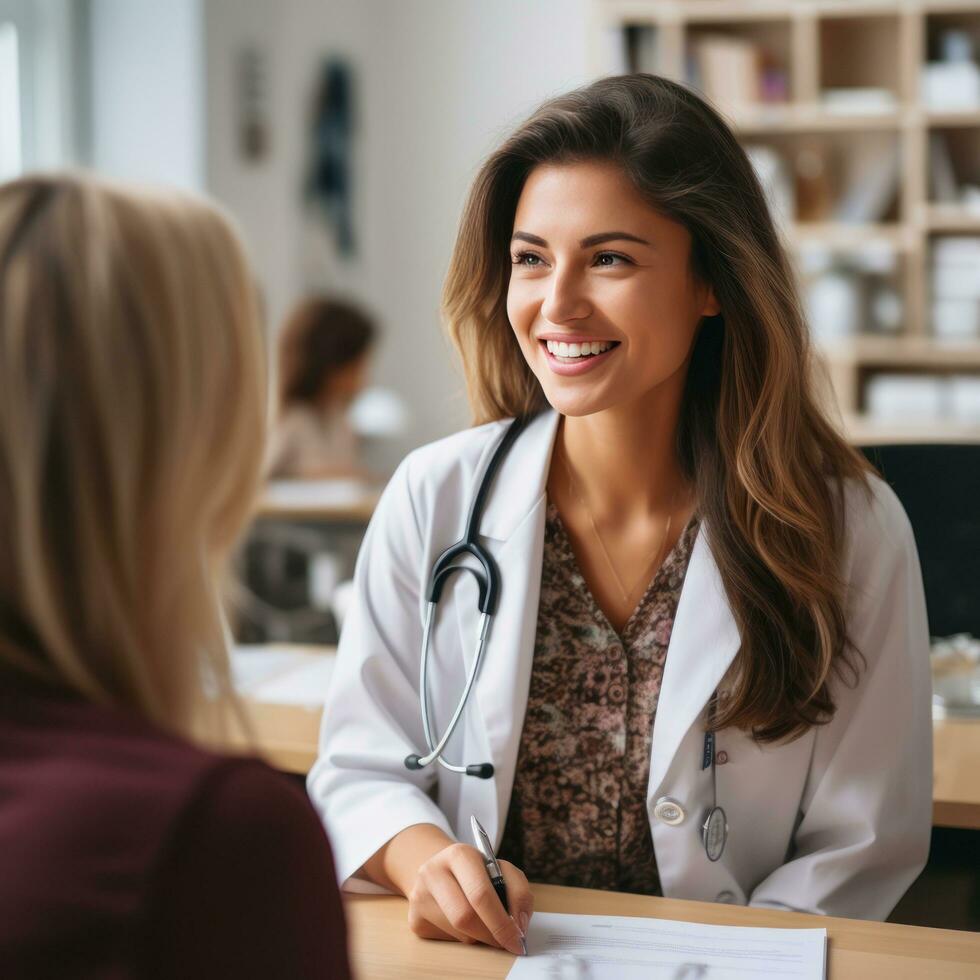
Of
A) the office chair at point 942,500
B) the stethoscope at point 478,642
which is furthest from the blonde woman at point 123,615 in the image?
the office chair at point 942,500

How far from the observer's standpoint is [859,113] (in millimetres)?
4547

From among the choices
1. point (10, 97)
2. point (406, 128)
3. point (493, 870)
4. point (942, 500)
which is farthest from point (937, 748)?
point (406, 128)

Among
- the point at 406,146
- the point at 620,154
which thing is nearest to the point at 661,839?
the point at 620,154

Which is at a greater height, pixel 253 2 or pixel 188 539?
pixel 253 2

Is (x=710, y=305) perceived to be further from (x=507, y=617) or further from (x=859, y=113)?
(x=859, y=113)

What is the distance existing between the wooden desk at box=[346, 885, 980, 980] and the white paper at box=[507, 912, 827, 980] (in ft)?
0.06

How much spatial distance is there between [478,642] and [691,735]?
0.25 m

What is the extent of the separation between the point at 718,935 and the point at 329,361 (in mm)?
3813

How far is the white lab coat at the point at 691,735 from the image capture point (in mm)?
1339

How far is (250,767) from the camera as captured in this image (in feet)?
2.19

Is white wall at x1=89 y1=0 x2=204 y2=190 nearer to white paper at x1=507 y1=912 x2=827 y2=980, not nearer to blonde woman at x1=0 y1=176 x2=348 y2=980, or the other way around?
white paper at x1=507 y1=912 x2=827 y2=980

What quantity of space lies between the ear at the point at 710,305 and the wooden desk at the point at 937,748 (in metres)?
0.63

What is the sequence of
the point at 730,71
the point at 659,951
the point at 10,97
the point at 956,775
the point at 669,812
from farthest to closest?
the point at 730,71, the point at 10,97, the point at 956,775, the point at 669,812, the point at 659,951

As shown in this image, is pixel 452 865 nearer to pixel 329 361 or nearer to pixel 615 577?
pixel 615 577
